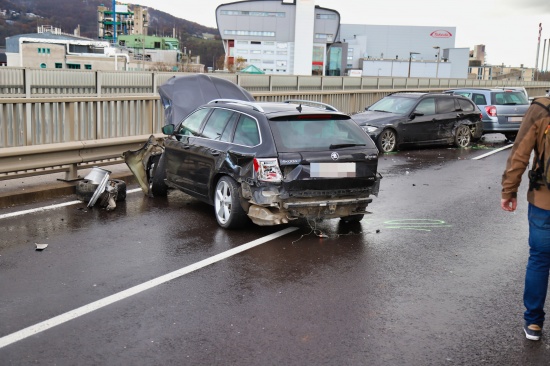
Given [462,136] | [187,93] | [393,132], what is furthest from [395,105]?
[187,93]

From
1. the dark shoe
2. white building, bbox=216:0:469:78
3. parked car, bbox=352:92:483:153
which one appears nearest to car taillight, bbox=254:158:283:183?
the dark shoe

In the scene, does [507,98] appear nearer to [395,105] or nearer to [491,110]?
[491,110]

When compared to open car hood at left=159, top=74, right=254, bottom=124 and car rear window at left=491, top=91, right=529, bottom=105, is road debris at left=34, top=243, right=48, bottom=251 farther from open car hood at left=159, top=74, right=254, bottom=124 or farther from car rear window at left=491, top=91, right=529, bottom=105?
car rear window at left=491, top=91, right=529, bottom=105

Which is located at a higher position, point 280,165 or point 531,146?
point 531,146

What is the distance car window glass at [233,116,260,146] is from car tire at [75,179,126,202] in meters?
2.42

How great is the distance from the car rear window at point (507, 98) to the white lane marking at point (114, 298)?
615 inches

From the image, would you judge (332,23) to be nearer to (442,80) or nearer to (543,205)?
(442,80)

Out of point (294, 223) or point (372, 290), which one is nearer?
point (372, 290)

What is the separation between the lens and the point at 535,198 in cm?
484

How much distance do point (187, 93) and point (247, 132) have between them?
17.8 ft

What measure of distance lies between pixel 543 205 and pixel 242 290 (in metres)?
2.71

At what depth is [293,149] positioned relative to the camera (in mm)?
7898

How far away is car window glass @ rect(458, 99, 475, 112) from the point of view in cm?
1922

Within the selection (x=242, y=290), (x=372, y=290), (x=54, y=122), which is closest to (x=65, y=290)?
(x=242, y=290)
